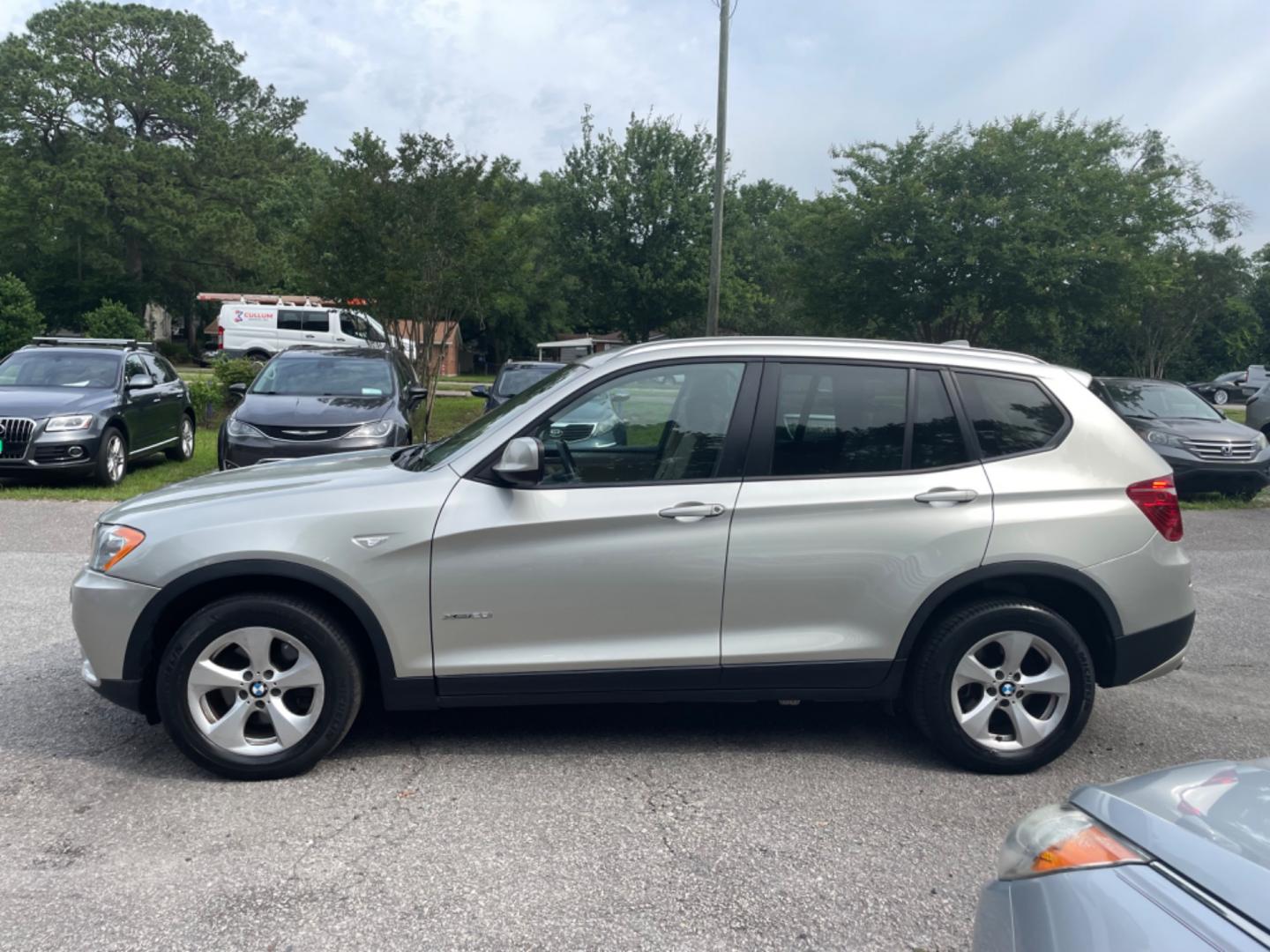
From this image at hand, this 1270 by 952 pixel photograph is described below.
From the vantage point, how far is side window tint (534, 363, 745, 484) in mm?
4051

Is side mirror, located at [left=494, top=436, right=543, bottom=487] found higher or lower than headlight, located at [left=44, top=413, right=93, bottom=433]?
higher

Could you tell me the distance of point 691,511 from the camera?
3.92 meters

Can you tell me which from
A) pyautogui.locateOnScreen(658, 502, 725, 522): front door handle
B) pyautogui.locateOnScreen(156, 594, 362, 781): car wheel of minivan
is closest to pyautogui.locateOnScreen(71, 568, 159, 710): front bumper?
pyautogui.locateOnScreen(156, 594, 362, 781): car wheel of minivan

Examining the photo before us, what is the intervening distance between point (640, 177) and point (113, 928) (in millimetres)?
28180

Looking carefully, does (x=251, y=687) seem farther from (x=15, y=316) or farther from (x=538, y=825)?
(x=15, y=316)

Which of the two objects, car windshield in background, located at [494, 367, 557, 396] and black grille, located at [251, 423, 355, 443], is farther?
car windshield in background, located at [494, 367, 557, 396]

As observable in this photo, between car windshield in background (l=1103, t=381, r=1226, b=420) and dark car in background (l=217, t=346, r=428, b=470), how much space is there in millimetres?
9279

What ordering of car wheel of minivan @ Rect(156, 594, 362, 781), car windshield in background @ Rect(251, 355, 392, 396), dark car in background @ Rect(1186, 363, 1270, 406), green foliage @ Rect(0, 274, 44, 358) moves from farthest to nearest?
dark car in background @ Rect(1186, 363, 1270, 406) → green foliage @ Rect(0, 274, 44, 358) → car windshield in background @ Rect(251, 355, 392, 396) → car wheel of minivan @ Rect(156, 594, 362, 781)

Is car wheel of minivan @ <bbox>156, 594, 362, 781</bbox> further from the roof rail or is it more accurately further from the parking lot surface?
the roof rail

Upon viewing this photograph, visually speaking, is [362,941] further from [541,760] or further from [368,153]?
[368,153]

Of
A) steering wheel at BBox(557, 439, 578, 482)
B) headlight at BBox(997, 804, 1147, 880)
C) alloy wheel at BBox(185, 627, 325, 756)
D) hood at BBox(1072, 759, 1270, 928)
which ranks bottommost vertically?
alloy wheel at BBox(185, 627, 325, 756)

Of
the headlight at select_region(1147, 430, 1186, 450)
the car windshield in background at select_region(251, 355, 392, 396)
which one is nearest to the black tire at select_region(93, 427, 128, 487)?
the car windshield in background at select_region(251, 355, 392, 396)

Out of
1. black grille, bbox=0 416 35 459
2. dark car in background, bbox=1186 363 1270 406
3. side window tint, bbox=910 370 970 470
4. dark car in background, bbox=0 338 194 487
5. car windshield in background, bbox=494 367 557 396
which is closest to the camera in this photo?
side window tint, bbox=910 370 970 470

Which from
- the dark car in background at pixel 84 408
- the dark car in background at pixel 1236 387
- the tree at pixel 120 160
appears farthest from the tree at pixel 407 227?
the dark car in background at pixel 1236 387
